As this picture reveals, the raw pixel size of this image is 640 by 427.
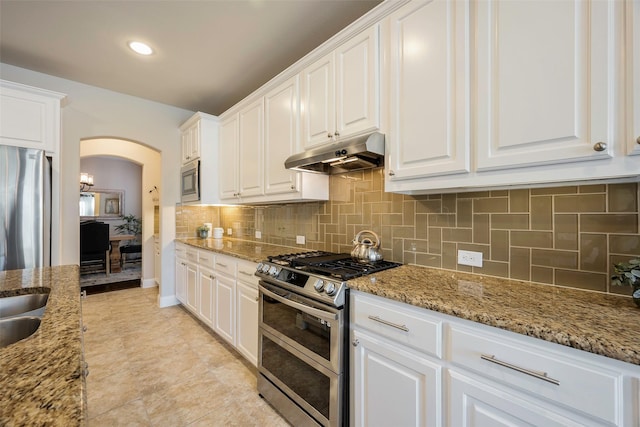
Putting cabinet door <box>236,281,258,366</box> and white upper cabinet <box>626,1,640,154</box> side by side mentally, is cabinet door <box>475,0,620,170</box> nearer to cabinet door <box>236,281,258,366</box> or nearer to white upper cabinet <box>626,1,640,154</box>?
white upper cabinet <box>626,1,640,154</box>

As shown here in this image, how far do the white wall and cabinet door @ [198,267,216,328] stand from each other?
1075mm

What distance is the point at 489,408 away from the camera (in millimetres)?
944

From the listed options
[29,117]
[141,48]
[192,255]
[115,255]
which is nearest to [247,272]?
[192,255]

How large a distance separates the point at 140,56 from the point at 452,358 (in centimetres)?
338

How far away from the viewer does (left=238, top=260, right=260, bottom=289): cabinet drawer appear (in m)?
2.07

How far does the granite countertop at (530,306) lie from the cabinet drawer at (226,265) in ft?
4.38

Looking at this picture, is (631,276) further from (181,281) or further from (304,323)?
(181,281)

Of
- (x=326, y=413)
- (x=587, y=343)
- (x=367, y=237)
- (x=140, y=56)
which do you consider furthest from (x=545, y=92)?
(x=140, y=56)

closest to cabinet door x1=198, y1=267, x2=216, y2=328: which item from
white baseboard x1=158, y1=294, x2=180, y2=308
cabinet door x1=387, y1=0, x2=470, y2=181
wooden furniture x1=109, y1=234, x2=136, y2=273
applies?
white baseboard x1=158, y1=294, x2=180, y2=308

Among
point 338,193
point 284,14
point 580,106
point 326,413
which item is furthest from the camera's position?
point 338,193

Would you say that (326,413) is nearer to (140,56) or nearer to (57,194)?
(57,194)

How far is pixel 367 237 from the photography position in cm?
205

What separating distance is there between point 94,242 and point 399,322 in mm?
6355

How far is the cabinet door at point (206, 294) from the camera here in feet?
8.82
